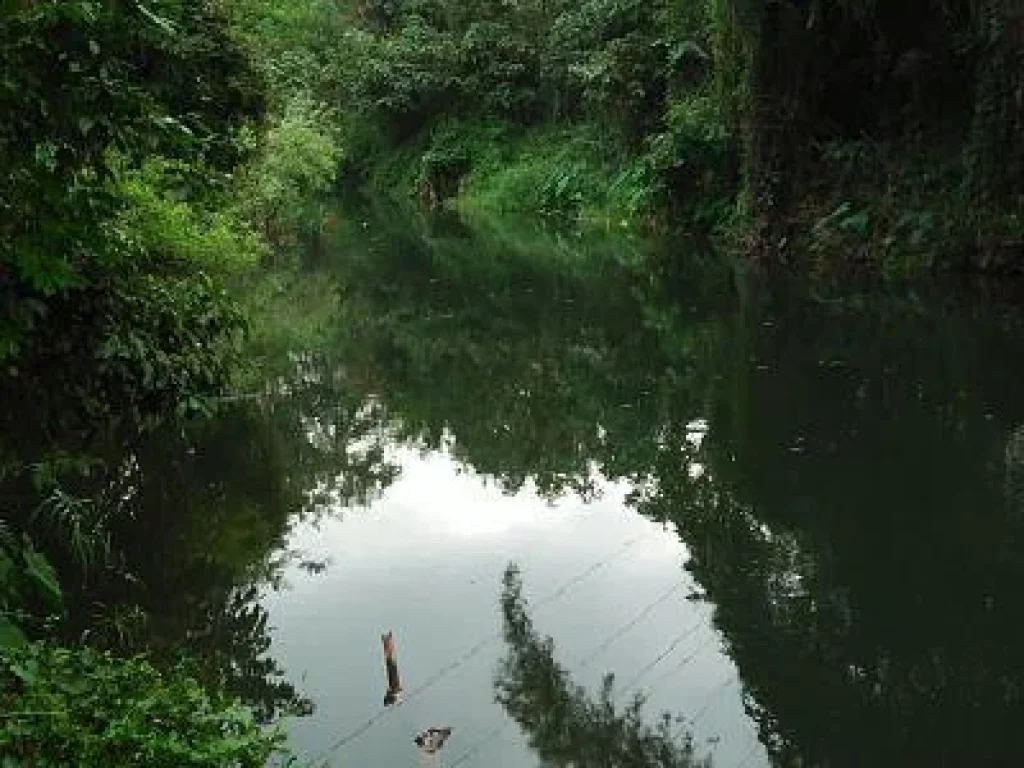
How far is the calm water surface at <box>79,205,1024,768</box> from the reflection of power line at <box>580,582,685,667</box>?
2 centimetres

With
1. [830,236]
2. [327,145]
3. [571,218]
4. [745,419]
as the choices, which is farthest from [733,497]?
[571,218]

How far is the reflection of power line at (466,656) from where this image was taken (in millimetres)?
5323

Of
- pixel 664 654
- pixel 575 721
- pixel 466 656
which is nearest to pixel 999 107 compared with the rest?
pixel 664 654

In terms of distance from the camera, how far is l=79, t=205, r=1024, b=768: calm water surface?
18.1 feet

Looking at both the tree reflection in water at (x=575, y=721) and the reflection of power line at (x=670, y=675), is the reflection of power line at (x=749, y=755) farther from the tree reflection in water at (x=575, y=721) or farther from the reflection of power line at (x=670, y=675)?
the tree reflection in water at (x=575, y=721)

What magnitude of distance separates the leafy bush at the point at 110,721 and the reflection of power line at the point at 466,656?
90 centimetres

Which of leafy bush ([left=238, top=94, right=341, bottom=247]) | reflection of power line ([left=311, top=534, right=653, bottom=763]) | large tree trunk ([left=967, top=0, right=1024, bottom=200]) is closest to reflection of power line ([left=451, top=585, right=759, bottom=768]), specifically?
reflection of power line ([left=311, top=534, right=653, bottom=763])

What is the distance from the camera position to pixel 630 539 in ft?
26.2

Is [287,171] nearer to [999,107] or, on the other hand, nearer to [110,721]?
[999,107]

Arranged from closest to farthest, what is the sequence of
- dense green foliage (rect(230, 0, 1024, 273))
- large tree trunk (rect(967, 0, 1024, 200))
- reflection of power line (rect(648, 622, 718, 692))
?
1. reflection of power line (rect(648, 622, 718, 692))
2. large tree trunk (rect(967, 0, 1024, 200))
3. dense green foliage (rect(230, 0, 1024, 273))

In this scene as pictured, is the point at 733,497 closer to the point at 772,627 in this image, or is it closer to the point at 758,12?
the point at 772,627

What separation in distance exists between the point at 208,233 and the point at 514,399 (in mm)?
3722

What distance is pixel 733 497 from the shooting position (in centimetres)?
855

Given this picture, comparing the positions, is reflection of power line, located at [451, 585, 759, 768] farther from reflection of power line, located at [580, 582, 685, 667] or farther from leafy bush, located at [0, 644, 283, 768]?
leafy bush, located at [0, 644, 283, 768]
